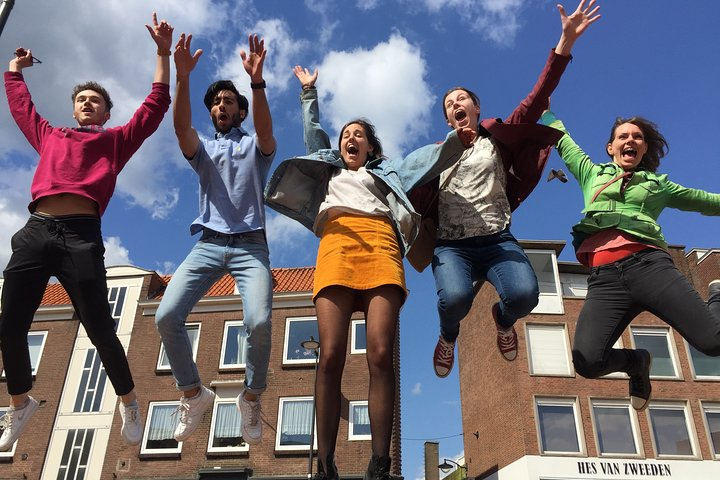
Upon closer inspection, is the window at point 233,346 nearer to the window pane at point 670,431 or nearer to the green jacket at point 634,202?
the window pane at point 670,431

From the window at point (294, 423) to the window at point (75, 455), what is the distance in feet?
25.5

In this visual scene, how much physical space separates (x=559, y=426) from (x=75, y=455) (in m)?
19.2

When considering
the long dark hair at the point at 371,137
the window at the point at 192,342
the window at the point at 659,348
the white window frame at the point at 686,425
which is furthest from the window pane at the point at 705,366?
the long dark hair at the point at 371,137

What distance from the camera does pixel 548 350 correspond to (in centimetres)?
2484

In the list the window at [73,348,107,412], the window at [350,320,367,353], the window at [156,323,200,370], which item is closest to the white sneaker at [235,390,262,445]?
the window at [350,320,367,353]

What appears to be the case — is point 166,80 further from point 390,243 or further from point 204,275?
point 390,243

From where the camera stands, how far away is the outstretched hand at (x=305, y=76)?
5.79 m

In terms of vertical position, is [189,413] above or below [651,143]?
below

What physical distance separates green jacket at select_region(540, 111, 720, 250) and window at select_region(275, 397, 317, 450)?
18.5 m

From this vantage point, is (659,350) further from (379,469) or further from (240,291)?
(379,469)

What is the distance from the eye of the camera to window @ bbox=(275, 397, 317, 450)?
22281mm

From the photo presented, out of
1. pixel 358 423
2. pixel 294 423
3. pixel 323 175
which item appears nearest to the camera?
pixel 323 175

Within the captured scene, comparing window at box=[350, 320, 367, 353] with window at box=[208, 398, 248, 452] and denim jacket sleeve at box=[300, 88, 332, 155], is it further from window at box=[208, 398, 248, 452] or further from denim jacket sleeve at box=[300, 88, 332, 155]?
denim jacket sleeve at box=[300, 88, 332, 155]

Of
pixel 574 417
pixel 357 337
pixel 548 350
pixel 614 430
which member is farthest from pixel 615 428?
pixel 357 337
